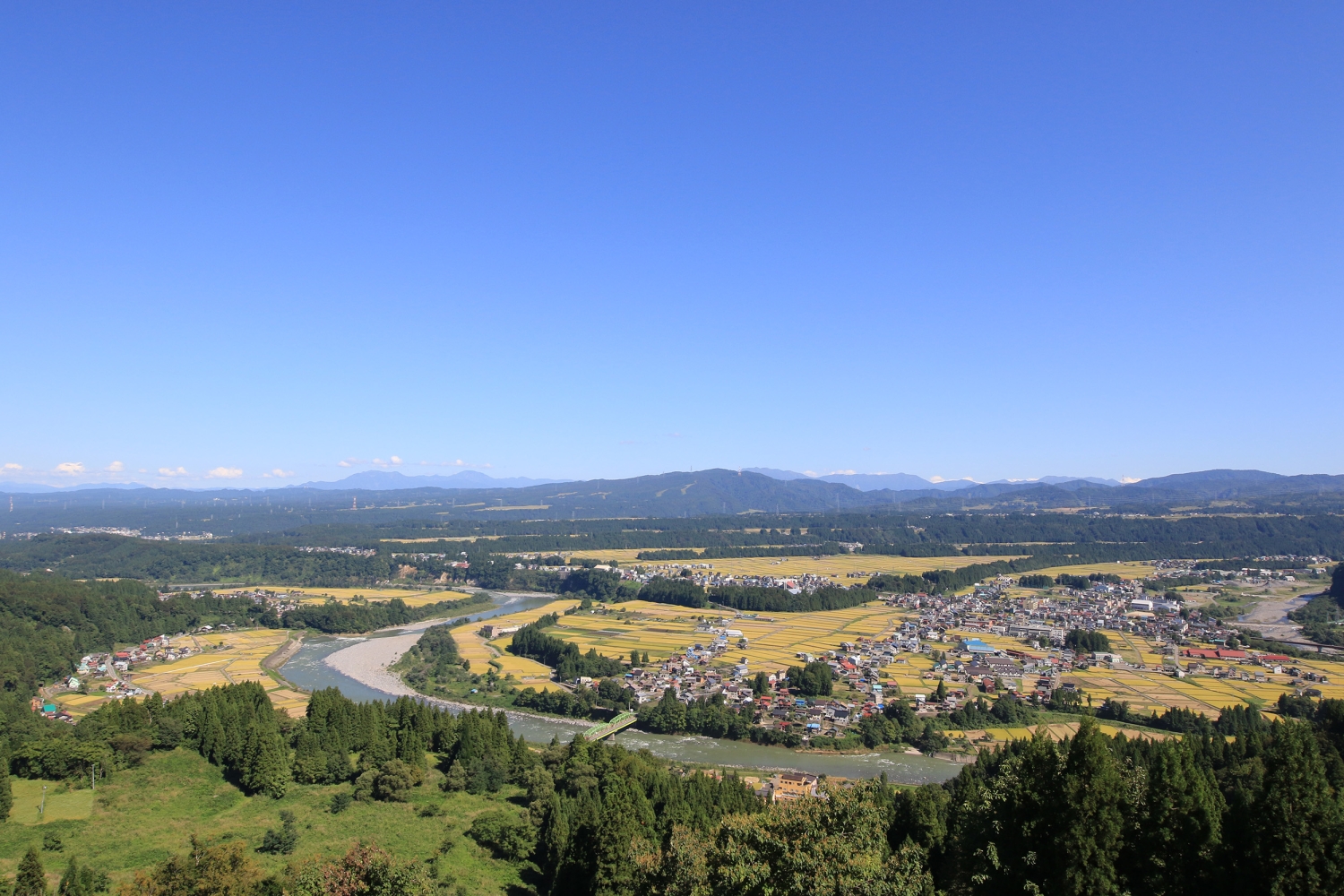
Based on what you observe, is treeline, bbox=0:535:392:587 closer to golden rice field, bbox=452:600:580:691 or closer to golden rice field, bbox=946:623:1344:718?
golden rice field, bbox=452:600:580:691

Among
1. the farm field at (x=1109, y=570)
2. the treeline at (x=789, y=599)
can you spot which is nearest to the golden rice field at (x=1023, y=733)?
the treeline at (x=789, y=599)

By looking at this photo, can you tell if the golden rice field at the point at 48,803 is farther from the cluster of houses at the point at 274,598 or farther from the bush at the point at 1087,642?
the bush at the point at 1087,642

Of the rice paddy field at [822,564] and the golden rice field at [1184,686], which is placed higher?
the golden rice field at [1184,686]

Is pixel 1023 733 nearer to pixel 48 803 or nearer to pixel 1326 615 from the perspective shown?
pixel 48 803

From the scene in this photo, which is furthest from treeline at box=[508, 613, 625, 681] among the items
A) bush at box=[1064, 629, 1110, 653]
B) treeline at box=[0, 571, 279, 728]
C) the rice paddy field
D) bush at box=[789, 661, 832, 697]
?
the rice paddy field

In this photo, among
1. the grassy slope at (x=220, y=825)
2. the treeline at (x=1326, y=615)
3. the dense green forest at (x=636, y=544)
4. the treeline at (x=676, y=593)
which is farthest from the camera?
the dense green forest at (x=636, y=544)

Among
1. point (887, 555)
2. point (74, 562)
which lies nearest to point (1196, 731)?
point (887, 555)

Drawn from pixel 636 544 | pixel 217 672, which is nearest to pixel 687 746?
pixel 217 672
